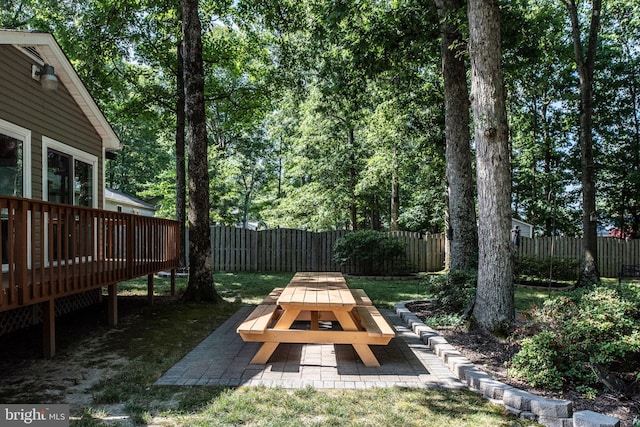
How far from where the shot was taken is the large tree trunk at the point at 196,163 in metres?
7.83

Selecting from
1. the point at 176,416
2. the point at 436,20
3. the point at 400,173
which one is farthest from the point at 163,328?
the point at 400,173

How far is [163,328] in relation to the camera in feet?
19.3

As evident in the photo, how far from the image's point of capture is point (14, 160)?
580cm

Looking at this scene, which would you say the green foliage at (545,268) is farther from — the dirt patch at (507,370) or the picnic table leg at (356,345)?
the picnic table leg at (356,345)

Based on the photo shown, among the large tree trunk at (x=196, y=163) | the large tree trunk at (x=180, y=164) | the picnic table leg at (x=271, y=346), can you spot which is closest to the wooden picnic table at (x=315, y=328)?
the picnic table leg at (x=271, y=346)

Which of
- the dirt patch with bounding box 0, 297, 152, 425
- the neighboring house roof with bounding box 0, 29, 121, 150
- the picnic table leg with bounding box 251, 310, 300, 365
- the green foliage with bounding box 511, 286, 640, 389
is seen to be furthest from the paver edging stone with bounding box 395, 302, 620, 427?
the neighboring house roof with bounding box 0, 29, 121, 150

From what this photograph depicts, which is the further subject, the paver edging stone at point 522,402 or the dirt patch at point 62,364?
the dirt patch at point 62,364

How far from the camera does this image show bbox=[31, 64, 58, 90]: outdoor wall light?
6262 millimetres

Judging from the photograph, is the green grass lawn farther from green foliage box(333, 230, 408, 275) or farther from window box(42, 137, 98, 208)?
green foliage box(333, 230, 408, 275)

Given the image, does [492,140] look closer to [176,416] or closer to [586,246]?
[176,416]

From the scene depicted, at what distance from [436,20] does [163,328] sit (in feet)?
24.1

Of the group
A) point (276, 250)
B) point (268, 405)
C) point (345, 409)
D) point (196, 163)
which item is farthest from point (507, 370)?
point (276, 250)

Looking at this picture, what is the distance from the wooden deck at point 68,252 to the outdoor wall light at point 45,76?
192cm

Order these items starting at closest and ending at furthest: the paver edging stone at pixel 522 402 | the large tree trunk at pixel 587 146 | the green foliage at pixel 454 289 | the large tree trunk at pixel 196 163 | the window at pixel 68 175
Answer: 1. the paver edging stone at pixel 522 402
2. the green foliage at pixel 454 289
3. the window at pixel 68 175
4. the large tree trunk at pixel 196 163
5. the large tree trunk at pixel 587 146
